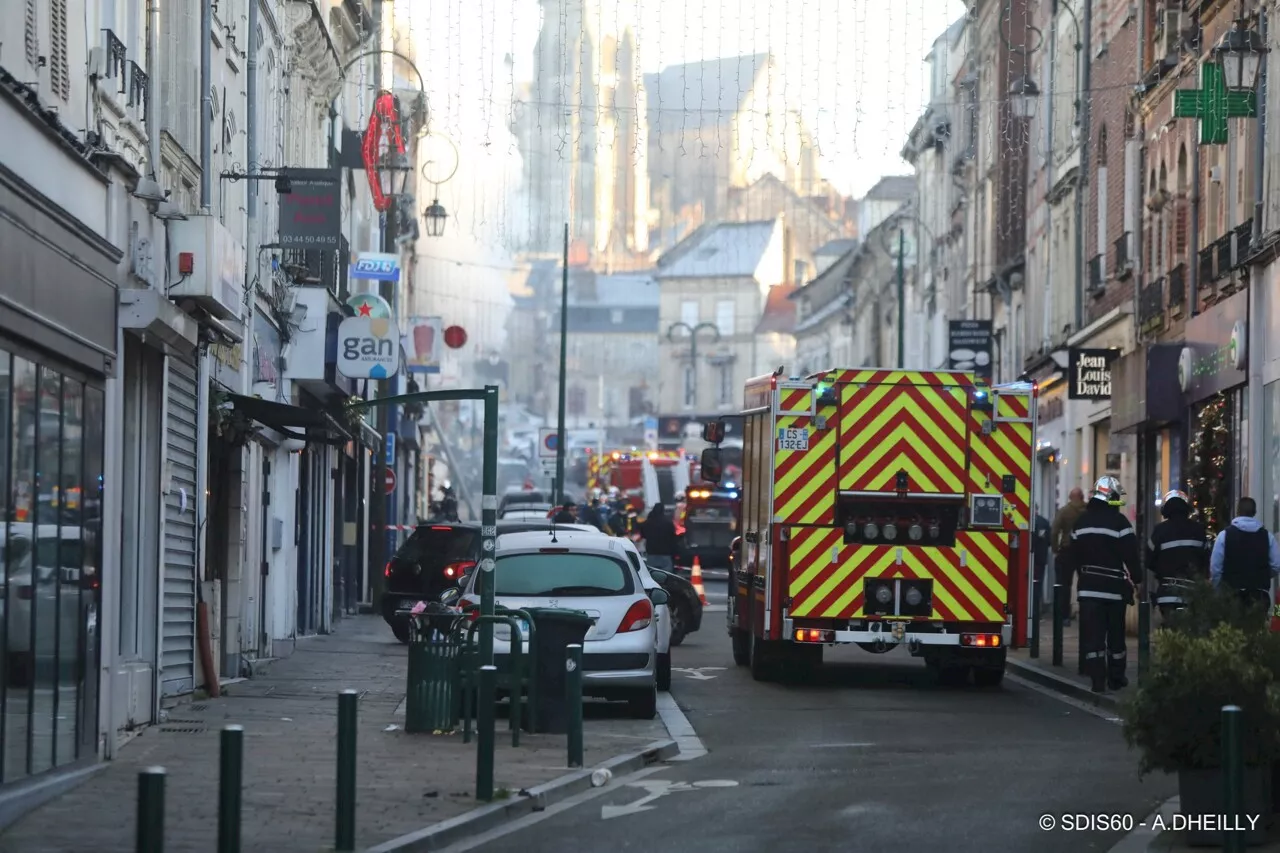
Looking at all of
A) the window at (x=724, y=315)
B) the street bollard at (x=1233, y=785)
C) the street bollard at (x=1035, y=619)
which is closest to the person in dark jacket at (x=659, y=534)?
the street bollard at (x=1035, y=619)

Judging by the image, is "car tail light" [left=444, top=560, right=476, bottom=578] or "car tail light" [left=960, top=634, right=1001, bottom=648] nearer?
"car tail light" [left=960, top=634, right=1001, bottom=648]

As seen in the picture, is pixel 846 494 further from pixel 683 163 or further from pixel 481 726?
pixel 683 163

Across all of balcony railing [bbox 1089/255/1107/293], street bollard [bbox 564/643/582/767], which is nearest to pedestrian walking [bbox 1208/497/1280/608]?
street bollard [bbox 564/643/582/767]

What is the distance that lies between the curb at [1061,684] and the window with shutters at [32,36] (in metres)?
9.50

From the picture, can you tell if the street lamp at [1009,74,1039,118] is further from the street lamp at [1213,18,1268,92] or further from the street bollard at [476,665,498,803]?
the street bollard at [476,665,498,803]

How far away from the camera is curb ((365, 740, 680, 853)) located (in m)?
11.0

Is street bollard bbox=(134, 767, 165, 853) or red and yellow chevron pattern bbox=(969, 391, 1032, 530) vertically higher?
red and yellow chevron pattern bbox=(969, 391, 1032, 530)

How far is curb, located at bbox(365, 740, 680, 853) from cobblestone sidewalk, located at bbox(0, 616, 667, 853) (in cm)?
13

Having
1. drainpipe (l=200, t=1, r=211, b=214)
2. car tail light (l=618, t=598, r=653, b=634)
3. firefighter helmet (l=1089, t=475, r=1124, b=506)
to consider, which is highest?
drainpipe (l=200, t=1, r=211, b=214)

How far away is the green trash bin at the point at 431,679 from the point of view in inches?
645

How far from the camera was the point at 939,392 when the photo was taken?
71.5 ft

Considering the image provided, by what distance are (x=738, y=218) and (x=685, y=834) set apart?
463 feet

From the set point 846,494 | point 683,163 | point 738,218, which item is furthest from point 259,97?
point 683,163

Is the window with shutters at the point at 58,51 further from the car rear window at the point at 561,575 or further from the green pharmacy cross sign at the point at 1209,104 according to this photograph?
the green pharmacy cross sign at the point at 1209,104
